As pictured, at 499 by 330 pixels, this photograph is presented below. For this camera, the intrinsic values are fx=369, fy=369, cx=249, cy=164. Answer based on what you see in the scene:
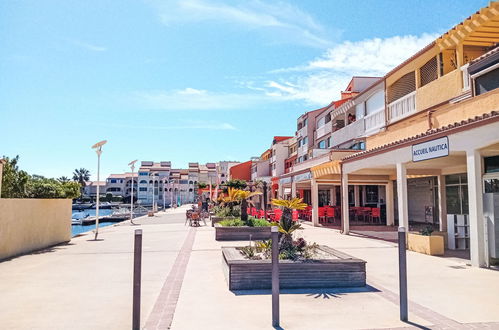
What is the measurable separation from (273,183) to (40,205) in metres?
25.0

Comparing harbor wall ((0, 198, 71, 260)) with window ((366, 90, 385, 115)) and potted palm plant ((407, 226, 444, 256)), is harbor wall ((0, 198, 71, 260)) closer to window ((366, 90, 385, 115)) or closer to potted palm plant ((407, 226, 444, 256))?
potted palm plant ((407, 226, 444, 256))

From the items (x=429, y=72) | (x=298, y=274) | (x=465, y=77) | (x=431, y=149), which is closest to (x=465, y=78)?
(x=465, y=77)

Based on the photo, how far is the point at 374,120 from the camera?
2214 centimetres

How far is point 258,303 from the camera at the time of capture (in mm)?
6043

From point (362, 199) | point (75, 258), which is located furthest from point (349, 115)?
point (75, 258)

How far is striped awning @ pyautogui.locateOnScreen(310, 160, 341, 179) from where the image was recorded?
18266mm

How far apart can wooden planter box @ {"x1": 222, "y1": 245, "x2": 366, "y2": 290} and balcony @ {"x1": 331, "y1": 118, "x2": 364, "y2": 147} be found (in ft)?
58.8

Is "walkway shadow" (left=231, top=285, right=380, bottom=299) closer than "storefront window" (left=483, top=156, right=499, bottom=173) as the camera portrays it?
Yes

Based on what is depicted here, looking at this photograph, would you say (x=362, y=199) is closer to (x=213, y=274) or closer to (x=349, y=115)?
(x=349, y=115)

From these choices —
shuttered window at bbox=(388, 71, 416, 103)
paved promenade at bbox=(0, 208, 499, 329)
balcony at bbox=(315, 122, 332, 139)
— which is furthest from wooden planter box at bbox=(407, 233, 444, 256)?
balcony at bbox=(315, 122, 332, 139)

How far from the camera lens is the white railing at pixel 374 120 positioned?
69.2 ft

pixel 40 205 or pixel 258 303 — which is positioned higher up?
pixel 40 205

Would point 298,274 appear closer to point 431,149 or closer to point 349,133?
point 431,149

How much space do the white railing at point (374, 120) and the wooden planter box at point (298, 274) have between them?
15.5 metres
